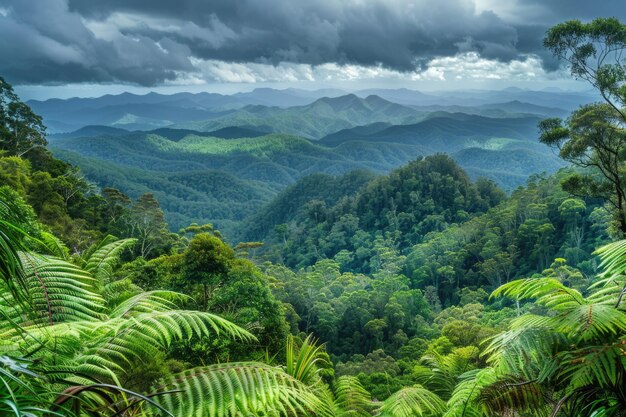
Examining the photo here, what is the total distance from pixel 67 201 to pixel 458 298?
36721 mm

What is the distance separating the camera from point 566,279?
32.7m

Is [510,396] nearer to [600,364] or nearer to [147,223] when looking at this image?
[600,364]

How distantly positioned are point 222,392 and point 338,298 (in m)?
39.4

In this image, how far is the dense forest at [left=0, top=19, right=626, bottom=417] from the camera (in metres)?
2.43

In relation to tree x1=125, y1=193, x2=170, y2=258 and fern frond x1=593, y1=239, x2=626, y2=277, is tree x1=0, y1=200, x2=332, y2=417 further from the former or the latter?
tree x1=125, y1=193, x2=170, y2=258

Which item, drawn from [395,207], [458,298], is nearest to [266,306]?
[458,298]

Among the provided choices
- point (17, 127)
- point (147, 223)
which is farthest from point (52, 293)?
point (17, 127)

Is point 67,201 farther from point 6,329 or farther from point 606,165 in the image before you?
point 6,329

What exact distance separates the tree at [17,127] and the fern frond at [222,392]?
1435 inches

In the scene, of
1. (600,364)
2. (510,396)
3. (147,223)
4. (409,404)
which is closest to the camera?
(600,364)

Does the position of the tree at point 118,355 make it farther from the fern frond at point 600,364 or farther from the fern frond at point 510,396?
the fern frond at point 600,364

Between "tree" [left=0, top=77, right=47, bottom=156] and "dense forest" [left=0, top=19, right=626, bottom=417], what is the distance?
13 cm

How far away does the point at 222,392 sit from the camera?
241 cm

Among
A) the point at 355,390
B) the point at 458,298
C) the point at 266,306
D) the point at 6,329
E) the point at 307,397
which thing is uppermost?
the point at 6,329
